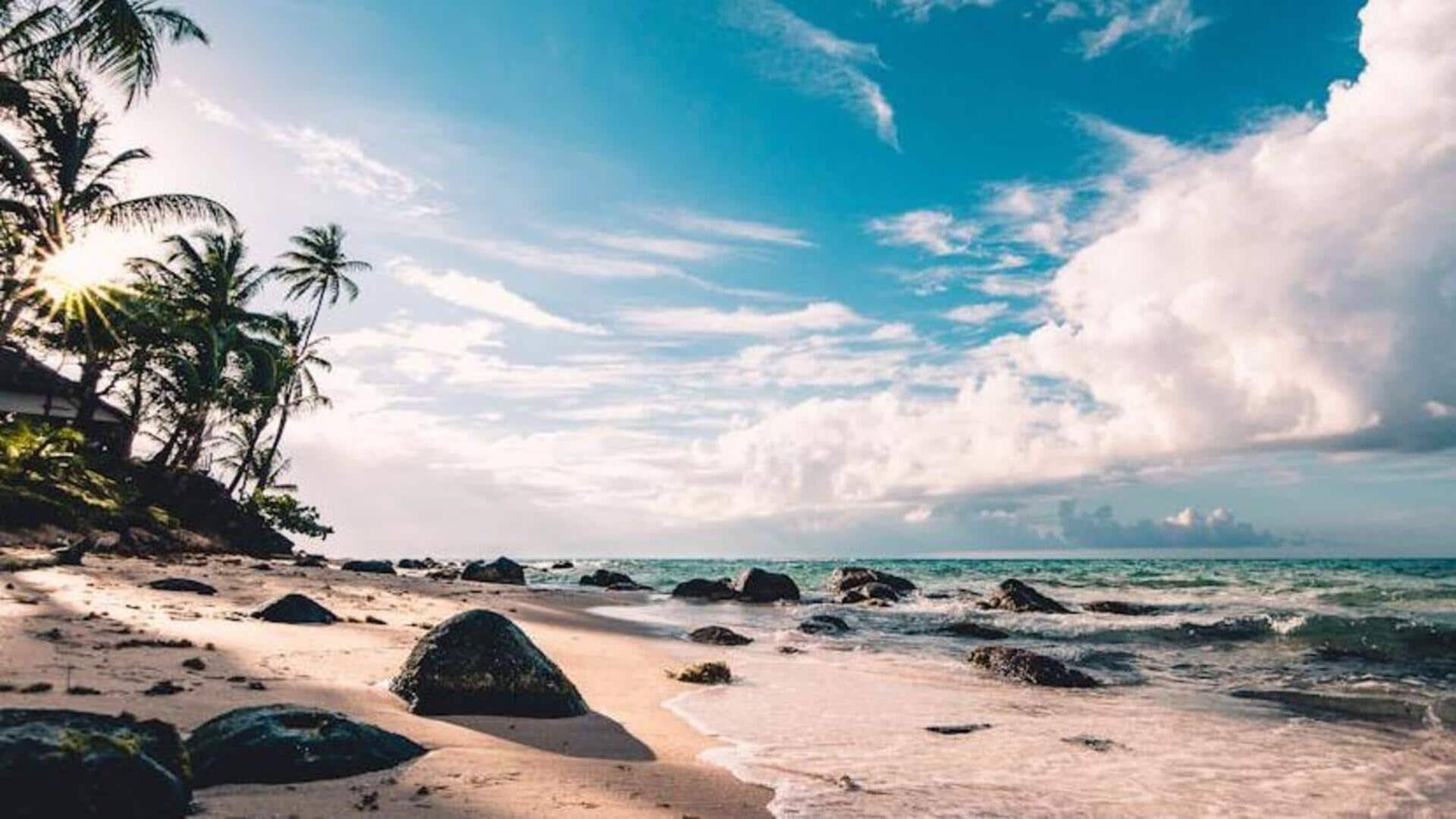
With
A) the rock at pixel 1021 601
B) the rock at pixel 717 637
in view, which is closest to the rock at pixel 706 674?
the rock at pixel 717 637

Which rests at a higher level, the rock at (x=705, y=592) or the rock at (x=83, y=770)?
the rock at (x=83, y=770)

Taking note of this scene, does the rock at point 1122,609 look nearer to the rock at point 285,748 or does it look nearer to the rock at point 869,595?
the rock at point 869,595

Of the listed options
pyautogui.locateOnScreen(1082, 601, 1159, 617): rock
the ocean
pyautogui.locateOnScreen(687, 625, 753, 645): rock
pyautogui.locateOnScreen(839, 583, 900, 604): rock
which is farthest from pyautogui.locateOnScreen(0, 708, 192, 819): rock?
pyautogui.locateOnScreen(839, 583, 900, 604): rock

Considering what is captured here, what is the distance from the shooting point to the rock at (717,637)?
1641cm

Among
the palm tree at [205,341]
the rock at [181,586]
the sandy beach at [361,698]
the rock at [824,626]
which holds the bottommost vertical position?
the rock at [824,626]

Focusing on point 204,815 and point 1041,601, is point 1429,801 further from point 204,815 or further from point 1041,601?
point 1041,601

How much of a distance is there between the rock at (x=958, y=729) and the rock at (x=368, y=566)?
29.3 m

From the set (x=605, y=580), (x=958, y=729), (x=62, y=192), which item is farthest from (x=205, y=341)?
(x=958, y=729)

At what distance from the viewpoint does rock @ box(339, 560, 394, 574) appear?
33.5 metres

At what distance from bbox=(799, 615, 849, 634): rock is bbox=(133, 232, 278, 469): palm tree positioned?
23.6 metres

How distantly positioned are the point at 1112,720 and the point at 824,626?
1051cm

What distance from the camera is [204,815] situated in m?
4.16

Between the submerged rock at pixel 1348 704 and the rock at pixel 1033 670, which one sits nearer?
the submerged rock at pixel 1348 704

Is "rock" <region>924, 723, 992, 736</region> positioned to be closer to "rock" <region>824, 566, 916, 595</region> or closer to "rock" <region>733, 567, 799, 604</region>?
"rock" <region>733, 567, 799, 604</region>
